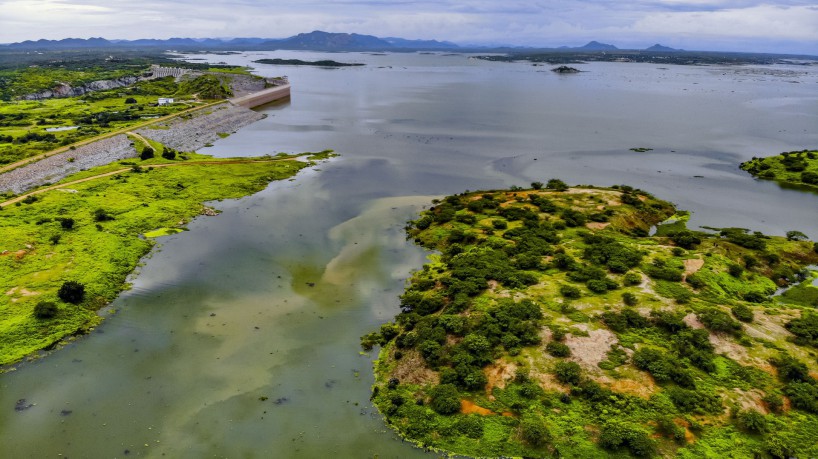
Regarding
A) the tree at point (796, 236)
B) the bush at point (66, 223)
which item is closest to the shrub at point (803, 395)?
the tree at point (796, 236)

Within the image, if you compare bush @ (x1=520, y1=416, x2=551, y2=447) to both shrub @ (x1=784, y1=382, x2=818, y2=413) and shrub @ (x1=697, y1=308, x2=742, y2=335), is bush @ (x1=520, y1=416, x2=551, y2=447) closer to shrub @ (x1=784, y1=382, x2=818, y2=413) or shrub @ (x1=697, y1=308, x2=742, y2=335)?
shrub @ (x1=784, y1=382, x2=818, y2=413)

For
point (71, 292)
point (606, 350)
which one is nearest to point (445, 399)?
point (606, 350)

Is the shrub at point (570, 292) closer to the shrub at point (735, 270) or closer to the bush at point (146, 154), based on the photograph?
the shrub at point (735, 270)

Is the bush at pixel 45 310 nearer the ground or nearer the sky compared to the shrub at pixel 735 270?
nearer the ground

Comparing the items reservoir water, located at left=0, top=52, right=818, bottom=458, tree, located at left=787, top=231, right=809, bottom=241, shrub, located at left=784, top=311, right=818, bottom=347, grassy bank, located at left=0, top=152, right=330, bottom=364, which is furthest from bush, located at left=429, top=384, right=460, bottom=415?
tree, located at left=787, top=231, right=809, bottom=241

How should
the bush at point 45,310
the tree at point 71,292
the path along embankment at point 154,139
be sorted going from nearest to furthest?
the bush at point 45,310 < the tree at point 71,292 < the path along embankment at point 154,139

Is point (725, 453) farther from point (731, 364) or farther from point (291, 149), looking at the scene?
point (291, 149)

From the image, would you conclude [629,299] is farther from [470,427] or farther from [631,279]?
[470,427]
